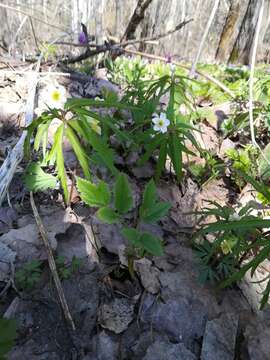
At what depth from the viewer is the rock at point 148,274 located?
1.39 m

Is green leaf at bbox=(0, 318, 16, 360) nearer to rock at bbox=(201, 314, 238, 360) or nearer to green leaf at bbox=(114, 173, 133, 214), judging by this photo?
green leaf at bbox=(114, 173, 133, 214)

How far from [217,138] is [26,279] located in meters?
1.82

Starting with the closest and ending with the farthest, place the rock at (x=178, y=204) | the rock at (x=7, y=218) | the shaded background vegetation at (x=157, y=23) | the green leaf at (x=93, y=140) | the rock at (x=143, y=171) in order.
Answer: the green leaf at (x=93, y=140) < the rock at (x=7, y=218) < the rock at (x=178, y=204) < the rock at (x=143, y=171) < the shaded background vegetation at (x=157, y=23)

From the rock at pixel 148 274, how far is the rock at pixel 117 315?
112 millimetres

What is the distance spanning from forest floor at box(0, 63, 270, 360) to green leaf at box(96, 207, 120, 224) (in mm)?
244

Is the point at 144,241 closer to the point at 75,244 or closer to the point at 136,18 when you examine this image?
the point at 75,244

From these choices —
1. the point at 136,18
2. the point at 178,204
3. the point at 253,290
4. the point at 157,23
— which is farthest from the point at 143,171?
the point at 157,23

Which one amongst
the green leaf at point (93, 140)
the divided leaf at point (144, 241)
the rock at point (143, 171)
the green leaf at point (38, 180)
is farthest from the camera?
the rock at point (143, 171)

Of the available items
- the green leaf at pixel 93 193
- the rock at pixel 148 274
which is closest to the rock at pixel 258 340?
the rock at pixel 148 274

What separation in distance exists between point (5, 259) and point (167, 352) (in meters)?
0.74

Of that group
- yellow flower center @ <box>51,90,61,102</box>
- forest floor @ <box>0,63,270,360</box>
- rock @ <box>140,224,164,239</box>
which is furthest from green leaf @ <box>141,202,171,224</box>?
yellow flower center @ <box>51,90,61,102</box>

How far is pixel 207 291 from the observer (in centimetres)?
142

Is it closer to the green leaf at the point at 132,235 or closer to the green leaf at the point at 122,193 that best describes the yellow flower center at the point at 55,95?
the green leaf at the point at 122,193

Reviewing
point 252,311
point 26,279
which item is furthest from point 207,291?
point 26,279
